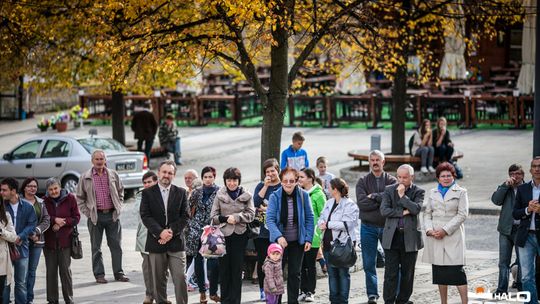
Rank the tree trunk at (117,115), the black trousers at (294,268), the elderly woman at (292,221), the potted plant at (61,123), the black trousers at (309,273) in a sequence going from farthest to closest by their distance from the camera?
1. the potted plant at (61,123)
2. the tree trunk at (117,115)
3. the black trousers at (309,273)
4. the black trousers at (294,268)
5. the elderly woman at (292,221)

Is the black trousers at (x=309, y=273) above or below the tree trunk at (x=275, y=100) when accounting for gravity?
below

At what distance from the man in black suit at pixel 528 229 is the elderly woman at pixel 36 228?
19.2 ft

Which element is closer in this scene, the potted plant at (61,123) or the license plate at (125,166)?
the license plate at (125,166)

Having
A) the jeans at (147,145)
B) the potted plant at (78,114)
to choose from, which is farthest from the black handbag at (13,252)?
the potted plant at (78,114)

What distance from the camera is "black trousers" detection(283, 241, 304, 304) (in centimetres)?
1396

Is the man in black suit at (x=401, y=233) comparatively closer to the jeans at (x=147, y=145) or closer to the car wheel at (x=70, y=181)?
the car wheel at (x=70, y=181)

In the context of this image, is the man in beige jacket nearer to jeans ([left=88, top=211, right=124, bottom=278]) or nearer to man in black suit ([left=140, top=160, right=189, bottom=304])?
jeans ([left=88, top=211, right=124, bottom=278])

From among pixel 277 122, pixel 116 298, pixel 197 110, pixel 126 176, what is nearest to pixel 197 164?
pixel 126 176

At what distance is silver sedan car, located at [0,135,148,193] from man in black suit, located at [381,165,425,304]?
11.2m

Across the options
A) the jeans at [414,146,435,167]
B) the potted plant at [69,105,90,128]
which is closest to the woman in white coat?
the jeans at [414,146,435,167]

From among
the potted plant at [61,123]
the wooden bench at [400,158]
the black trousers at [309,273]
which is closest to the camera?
the black trousers at [309,273]

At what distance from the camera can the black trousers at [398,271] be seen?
45.9 ft

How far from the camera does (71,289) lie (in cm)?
1510

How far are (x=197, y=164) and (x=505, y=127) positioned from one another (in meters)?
10.3
